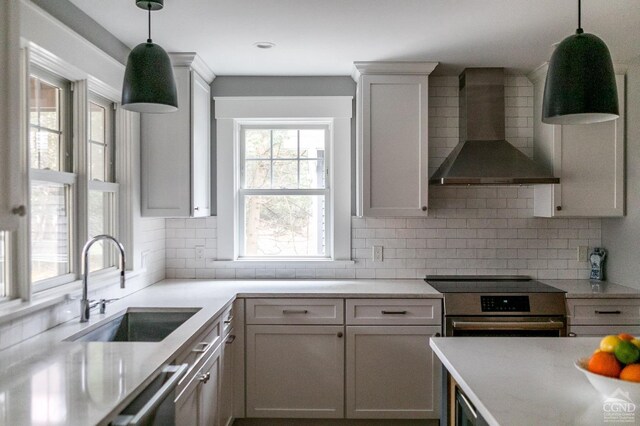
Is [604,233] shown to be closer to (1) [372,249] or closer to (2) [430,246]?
(2) [430,246]

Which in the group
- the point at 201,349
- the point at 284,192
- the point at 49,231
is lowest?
the point at 201,349

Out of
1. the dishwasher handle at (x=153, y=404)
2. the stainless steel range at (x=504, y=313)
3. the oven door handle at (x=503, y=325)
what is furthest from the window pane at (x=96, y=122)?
the oven door handle at (x=503, y=325)

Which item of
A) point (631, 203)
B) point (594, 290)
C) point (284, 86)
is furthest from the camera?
point (284, 86)

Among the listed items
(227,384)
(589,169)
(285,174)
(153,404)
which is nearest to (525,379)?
(153,404)

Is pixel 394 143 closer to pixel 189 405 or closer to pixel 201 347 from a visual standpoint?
pixel 201 347

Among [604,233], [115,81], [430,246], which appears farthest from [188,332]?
[604,233]

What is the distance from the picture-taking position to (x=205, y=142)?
11.7 ft

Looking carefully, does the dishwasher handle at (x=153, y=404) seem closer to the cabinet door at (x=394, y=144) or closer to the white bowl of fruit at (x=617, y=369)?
the white bowl of fruit at (x=617, y=369)

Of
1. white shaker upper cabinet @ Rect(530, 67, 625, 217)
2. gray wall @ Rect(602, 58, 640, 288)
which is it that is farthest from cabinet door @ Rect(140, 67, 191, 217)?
gray wall @ Rect(602, 58, 640, 288)

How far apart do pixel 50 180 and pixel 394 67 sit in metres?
2.24

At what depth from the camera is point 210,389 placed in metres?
2.51

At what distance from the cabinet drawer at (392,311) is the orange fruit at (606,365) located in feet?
5.67

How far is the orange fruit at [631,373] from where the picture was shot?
4.06 ft

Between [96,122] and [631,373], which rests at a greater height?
[96,122]
